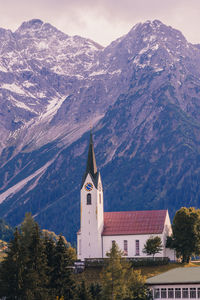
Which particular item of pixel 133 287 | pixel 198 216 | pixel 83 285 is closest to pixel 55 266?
pixel 83 285

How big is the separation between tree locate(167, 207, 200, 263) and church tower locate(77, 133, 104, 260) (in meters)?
20.7

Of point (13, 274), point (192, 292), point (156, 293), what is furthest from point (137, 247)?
point (13, 274)

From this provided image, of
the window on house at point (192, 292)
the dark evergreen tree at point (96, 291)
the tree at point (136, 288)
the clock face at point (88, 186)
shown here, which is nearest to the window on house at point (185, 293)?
the window on house at point (192, 292)

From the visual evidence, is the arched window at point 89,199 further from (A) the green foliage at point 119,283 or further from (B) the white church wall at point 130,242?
(A) the green foliage at point 119,283

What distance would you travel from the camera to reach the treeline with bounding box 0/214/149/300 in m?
104

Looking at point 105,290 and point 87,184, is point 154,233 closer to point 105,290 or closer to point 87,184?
point 87,184

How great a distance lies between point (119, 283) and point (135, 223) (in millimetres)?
57729

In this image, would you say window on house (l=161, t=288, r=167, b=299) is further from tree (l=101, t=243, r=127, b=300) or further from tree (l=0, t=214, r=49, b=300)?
tree (l=0, t=214, r=49, b=300)

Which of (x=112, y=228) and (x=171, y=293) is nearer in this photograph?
(x=171, y=293)

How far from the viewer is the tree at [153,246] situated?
161m

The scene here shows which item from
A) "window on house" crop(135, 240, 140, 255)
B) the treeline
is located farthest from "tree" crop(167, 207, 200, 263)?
the treeline

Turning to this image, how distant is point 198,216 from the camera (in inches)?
6329

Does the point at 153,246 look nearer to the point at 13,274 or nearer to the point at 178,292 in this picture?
the point at 178,292

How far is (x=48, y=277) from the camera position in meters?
110
